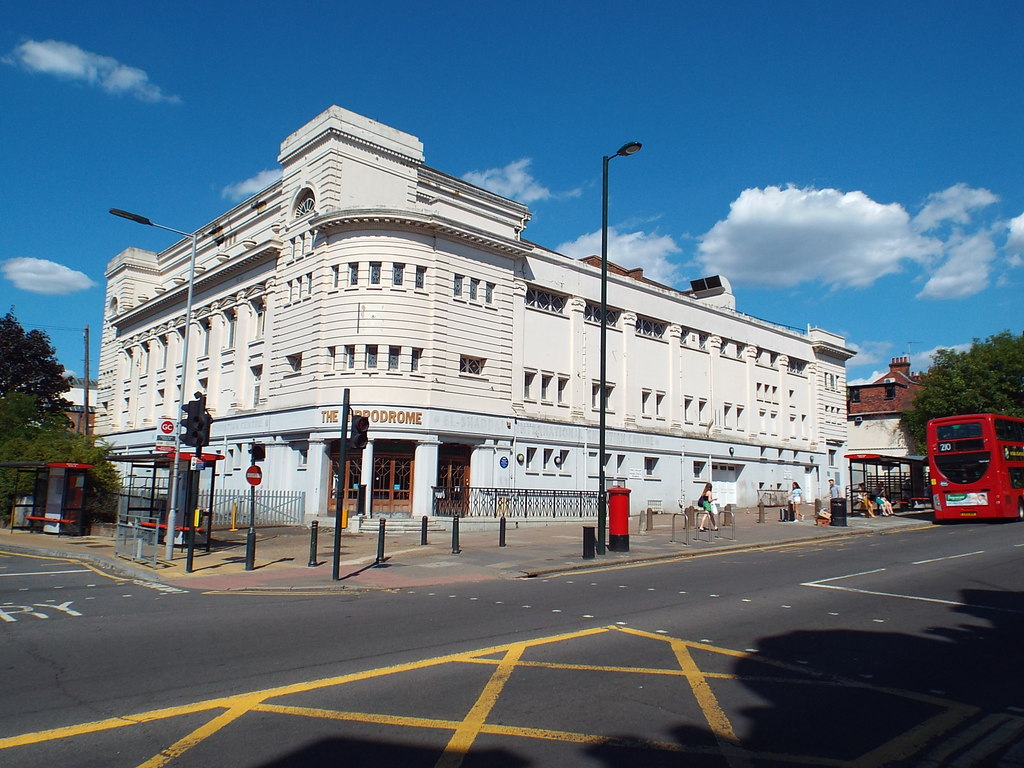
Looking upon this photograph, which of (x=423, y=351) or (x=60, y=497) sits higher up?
(x=423, y=351)

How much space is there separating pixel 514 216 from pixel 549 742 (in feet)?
116

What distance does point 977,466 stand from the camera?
30.9m

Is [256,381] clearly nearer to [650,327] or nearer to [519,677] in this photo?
[650,327]

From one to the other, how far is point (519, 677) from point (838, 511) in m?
27.0

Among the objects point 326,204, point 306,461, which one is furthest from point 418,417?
point 326,204

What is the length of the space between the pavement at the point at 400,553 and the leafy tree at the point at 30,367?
31.0 meters

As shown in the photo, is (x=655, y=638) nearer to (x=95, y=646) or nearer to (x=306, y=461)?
(x=95, y=646)

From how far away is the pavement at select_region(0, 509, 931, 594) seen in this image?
15.4 m

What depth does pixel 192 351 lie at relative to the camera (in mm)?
45250

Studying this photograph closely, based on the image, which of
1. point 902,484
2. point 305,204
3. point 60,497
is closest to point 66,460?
point 60,497

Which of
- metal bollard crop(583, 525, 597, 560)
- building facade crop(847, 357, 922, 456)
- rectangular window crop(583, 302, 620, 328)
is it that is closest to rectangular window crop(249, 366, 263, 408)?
rectangular window crop(583, 302, 620, 328)

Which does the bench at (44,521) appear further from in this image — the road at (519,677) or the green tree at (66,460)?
the road at (519,677)

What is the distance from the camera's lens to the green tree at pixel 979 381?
55000mm

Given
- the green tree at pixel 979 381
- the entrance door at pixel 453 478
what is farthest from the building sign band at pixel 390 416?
the green tree at pixel 979 381
